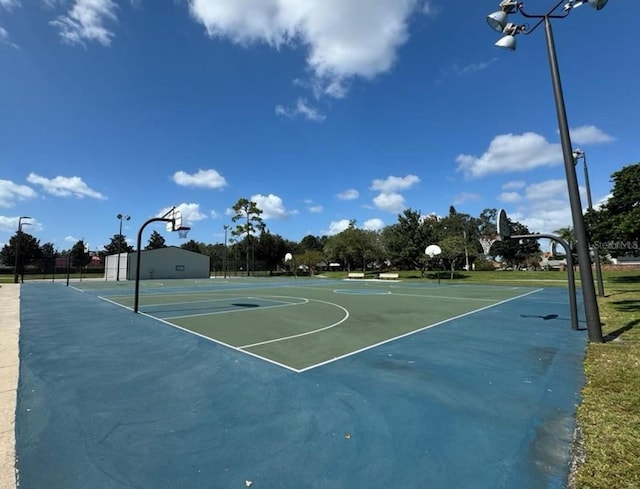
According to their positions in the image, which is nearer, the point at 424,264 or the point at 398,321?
the point at 398,321

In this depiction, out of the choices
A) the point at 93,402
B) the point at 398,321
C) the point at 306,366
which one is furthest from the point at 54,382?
the point at 398,321

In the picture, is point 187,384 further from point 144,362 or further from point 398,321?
point 398,321

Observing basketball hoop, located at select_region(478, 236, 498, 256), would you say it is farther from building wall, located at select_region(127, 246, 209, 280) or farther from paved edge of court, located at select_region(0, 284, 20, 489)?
paved edge of court, located at select_region(0, 284, 20, 489)

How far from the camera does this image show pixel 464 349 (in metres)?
7.02

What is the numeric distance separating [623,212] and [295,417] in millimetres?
15512

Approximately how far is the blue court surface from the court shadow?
1285 mm

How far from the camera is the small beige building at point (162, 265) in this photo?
3956 cm

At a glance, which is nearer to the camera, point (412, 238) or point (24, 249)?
point (412, 238)

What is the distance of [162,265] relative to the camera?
44406mm

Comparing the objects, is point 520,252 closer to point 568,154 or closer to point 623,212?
point 623,212

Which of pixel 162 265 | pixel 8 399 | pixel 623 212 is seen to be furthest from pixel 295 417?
pixel 162 265

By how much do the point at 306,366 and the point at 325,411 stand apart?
5.80ft

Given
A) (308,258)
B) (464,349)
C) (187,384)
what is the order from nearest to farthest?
1. (187,384)
2. (464,349)
3. (308,258)

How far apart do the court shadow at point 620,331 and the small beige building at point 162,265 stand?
42038 millimetres
